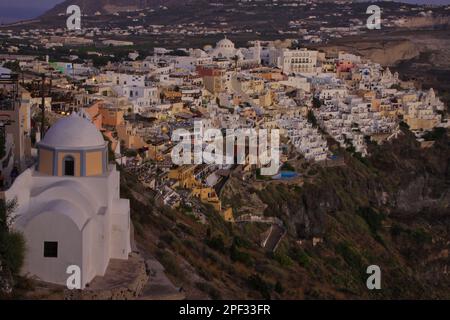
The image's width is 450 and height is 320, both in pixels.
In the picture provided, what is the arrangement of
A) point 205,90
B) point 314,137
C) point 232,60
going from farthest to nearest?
1. point 232,60
2. point 205,90
3. point 314,137

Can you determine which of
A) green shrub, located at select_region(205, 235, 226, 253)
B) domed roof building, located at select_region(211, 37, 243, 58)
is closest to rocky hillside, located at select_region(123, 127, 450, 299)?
green shrub, located at select_region(205, 235, 226, 253)

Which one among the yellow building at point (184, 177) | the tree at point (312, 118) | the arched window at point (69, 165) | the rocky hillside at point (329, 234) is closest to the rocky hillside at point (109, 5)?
the tree at point (312, 118)

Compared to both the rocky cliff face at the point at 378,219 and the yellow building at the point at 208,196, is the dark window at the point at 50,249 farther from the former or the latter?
the yellow building at the point at 208,196

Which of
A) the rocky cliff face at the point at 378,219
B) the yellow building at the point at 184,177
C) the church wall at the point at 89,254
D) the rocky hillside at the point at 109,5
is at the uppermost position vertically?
the rocky hillside at the point at 109,5

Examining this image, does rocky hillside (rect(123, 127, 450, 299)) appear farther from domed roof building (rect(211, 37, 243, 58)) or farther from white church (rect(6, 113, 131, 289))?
domed roof building (rect(211, 37, 243, 58))

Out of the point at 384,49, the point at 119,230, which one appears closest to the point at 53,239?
the point at 119,230
